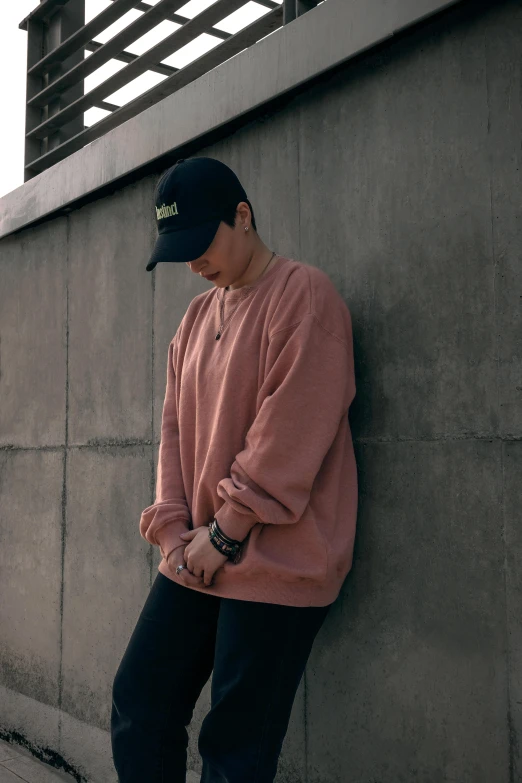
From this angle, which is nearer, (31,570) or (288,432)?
(288,432)

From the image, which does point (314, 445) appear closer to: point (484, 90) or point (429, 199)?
point (429, 199)

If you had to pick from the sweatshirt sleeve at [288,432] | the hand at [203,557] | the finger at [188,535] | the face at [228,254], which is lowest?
the hand at [203,557]

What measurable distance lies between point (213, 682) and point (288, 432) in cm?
72

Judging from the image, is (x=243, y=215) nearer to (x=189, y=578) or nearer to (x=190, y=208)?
(x=190, y=208)

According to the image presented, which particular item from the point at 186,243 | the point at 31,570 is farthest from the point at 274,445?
the point at 31,570

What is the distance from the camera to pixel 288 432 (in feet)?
7.38

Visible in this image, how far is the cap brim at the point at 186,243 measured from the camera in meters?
2.36

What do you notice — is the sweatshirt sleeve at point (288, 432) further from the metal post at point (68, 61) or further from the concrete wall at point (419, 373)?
the metal post at point (68, 61)

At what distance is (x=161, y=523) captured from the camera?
251cm

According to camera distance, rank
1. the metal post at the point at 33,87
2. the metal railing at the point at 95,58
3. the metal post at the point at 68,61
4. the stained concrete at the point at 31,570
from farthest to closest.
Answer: the metal post at the point at 33,87
the metal post at the point at 68,61
the stained concrete at the point at 31,570
the metal railing at the point at 95,58

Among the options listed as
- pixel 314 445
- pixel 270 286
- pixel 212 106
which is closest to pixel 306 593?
pixel 314 445

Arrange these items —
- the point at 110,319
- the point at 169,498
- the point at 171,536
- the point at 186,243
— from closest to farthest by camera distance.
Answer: the point at 186,243 → the point at 171,536 → the point at 169,498 → the point at 110,319

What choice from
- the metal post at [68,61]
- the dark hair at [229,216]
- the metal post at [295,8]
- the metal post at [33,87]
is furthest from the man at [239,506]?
the metal post at [33,87]

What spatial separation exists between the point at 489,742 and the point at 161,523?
1088mm
